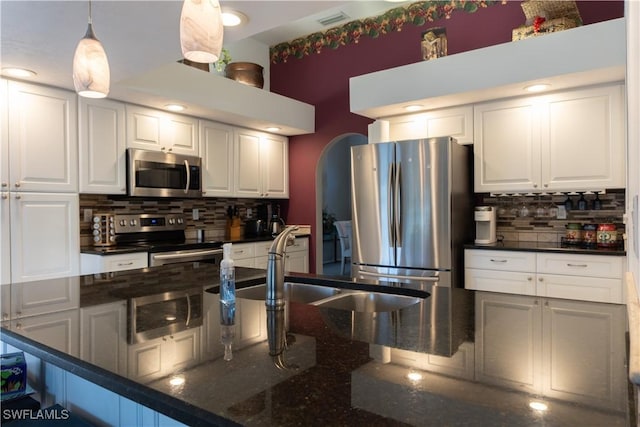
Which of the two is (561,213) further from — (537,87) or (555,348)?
(555,348)

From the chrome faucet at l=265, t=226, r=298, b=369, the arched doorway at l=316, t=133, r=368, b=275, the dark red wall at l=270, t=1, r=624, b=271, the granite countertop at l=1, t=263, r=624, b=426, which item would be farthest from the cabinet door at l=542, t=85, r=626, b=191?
the arched doorway at l=316, t=133, r=368, b=275

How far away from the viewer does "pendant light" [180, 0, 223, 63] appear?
4.00 ft

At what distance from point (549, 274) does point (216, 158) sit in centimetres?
315

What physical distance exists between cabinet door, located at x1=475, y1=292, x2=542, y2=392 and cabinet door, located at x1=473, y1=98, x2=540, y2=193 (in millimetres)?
2127

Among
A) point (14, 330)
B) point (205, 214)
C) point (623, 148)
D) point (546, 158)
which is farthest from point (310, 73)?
point (14, 330)

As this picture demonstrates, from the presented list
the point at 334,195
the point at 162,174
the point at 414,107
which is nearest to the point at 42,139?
the point at 162,174

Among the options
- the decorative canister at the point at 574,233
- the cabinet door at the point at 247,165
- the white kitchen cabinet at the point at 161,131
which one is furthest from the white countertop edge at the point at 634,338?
the cabinet door at the point at 247,165

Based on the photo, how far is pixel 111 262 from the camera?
317 cm

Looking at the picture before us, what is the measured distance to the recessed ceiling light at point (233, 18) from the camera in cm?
205

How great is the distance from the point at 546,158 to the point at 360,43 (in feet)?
7.76

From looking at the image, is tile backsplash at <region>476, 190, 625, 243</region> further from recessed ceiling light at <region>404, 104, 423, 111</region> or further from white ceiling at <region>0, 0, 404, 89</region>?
white ceiling at <region>0, 0, 404, 89</region>

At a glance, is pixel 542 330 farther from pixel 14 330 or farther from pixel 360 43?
pixel 360 43

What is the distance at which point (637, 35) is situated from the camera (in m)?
1.17

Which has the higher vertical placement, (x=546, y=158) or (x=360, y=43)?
(x=360, y=43)
